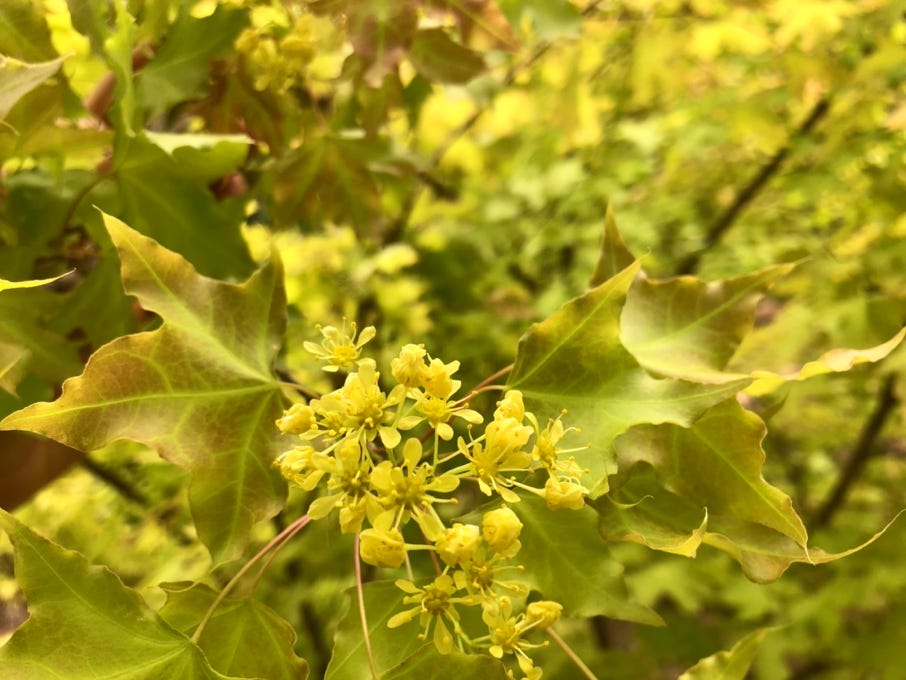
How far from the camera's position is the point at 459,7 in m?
0.54

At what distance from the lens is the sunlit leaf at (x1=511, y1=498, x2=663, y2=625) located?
0.36 meters

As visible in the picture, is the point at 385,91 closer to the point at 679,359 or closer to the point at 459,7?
the point at 459,7

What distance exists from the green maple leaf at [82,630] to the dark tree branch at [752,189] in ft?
2.71

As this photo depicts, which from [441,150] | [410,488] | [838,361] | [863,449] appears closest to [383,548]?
[410,488]

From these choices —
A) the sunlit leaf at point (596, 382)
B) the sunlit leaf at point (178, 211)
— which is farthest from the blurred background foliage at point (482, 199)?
the sunlit leaf at point (596, 382)

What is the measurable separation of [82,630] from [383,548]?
140mm

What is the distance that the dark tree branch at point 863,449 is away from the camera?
0.84 metres

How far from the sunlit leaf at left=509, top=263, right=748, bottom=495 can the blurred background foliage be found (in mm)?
117

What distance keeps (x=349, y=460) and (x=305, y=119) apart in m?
0.36

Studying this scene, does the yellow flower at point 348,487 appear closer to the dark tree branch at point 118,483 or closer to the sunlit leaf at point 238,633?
the sunlit leaf at point 238,633

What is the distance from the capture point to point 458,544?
302 millimetres

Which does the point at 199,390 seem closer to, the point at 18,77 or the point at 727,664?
the point at 18,77

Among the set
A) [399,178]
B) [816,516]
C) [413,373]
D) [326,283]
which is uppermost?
[413,373]

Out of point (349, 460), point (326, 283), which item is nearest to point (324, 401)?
point (349, 460)
